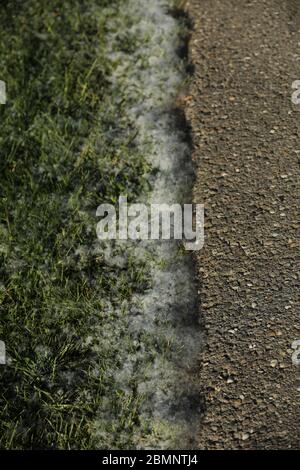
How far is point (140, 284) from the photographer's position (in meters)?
3.47

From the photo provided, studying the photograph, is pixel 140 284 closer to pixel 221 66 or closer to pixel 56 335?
pixel 56 335

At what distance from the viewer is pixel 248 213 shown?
11.9 ft

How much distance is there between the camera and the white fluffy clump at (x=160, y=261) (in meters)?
3.01

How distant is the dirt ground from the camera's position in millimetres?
2949

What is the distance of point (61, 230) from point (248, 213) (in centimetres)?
109

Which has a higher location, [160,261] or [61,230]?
[61,230]

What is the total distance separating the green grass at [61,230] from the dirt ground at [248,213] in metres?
0.42

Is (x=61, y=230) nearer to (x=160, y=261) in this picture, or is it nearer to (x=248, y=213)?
(x=160, y=261)

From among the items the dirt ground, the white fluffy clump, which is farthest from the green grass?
the dirt ground

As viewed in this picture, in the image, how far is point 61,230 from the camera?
3.70m

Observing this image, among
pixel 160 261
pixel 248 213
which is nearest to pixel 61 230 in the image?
pixel 160 261

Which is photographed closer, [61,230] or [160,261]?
[160,261]

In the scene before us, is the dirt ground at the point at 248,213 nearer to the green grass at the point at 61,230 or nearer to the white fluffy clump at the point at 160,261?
the white fluffy clump at the point at 160,261
